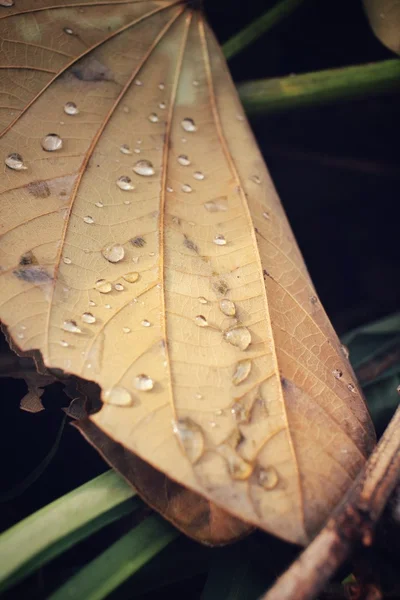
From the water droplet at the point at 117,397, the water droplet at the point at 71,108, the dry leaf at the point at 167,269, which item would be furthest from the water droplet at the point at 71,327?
the water droplet at the point at 71,108

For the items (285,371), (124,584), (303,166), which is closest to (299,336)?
(285,371)

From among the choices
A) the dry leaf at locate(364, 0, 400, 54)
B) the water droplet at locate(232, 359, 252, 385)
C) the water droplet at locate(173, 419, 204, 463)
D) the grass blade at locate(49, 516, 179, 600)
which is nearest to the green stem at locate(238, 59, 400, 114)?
the dry leaf at locate(364, 0, 400, 54)

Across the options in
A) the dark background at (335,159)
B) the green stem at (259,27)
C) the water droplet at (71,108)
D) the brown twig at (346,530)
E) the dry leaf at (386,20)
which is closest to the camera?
the brown twig at (346,530)

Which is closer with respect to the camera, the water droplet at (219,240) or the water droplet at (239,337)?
the water droplet at (239,337)

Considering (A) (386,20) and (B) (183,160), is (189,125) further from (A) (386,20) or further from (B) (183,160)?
(A) (386,20)

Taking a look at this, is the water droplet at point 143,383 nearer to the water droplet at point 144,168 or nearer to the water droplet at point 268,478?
the water droplet at point 268,478

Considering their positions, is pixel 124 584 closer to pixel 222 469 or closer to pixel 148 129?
pixel 222 469

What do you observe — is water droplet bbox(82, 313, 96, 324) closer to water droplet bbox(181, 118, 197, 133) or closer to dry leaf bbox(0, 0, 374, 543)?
dry leaf bbox(0, 0, 374, 543)
